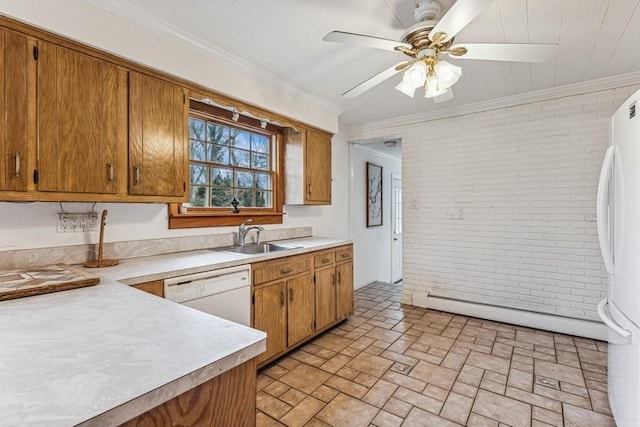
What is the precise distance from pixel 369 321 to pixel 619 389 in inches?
82.8

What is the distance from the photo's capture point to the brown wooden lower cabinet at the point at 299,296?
Answer: 7.63 feet

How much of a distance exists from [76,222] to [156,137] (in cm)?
70

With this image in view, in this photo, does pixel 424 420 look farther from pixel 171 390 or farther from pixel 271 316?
pixel 171 390

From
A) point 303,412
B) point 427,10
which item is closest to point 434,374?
point 303,412

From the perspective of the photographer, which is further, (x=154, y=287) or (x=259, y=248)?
(x=259, y=248)

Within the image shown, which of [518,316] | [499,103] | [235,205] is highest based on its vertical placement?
[499,103]

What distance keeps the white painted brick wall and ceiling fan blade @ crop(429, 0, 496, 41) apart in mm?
2255

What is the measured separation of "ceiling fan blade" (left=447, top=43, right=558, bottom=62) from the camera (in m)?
1.60

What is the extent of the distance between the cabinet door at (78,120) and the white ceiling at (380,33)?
500 millimetres

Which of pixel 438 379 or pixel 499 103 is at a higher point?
pixel 499 103

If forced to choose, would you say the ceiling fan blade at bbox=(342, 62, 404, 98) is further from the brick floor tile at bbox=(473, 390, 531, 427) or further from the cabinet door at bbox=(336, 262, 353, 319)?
the brick floor tile at bbox=(473, 390, 531, 427)

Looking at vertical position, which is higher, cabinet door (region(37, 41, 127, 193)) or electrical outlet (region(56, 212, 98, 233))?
cabinet door (region(37, 41, 127, 193))

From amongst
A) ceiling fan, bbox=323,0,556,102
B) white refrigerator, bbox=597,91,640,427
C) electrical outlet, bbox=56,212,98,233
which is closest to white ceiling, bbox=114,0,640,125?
ceiling fan, bbox=323,0,556,102

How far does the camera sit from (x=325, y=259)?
9.76ft
